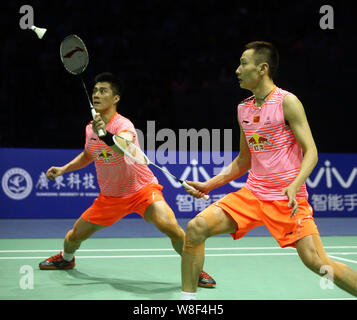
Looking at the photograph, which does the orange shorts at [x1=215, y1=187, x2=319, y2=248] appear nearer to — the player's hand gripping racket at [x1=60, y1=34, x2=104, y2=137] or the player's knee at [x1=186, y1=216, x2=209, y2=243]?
the player's knee at [x1=186, y1=216, x2=209, y2=243]

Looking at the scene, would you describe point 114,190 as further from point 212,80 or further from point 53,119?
point 212,80

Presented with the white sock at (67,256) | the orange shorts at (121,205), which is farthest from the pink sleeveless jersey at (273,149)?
the white sock at (67,256)

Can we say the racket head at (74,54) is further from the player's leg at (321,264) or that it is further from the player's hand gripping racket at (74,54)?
the player's leg at (321,264)

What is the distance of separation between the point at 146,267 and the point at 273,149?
2.26 m

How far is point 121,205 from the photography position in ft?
15.1

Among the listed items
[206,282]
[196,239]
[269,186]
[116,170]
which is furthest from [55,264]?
[269,186]

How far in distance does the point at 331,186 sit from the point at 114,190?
5.36m

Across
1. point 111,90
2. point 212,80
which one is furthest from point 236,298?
point 212,80

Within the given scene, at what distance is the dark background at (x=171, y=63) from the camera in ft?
34.2

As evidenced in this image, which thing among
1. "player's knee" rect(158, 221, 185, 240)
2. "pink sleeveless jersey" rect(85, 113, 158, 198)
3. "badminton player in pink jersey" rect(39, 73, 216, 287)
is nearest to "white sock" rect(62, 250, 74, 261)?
"badminton player in pink jersey" rect(39, 73, 216, 287)

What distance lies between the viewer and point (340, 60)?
12.2 m

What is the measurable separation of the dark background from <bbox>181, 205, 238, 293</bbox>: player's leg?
6.16m

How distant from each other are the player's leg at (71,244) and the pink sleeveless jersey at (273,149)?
188 cm

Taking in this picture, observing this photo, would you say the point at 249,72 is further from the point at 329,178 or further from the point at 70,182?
the point at 329,178
